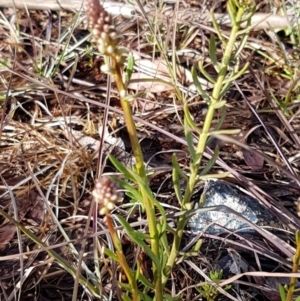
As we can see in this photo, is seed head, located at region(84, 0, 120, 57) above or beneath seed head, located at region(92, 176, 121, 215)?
above

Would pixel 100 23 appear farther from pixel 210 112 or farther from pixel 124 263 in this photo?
pixel 124 263

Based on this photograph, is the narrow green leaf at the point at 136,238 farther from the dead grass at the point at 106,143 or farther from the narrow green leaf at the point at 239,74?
the narrow green leaf at the point at 239,74

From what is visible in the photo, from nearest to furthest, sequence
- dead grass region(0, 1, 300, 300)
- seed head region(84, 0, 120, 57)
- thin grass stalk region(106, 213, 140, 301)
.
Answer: seed head region(84, 0, 120, 57) → thin grass stalk region(106, 213, 140, 301) → dead grass region(0, 1, 300, 300)

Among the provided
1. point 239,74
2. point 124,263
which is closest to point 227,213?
point 124,263

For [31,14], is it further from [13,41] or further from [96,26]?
[96,26]

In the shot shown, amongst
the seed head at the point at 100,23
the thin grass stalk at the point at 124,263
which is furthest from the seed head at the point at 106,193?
the seed head at the point at 100,23

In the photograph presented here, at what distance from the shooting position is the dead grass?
4.88 feet

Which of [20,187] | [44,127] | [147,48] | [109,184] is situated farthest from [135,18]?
[109,184]

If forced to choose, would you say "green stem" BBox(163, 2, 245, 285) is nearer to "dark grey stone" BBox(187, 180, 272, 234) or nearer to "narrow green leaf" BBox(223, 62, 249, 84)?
"narrow green leaf" BBox(223, 62, 249, 84)

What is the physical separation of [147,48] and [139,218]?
2.68 ft

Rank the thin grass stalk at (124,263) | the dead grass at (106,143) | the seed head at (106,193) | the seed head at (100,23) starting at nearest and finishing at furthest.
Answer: the seed head at (100,23) < the seed head at (106,193) < the thin grass stalk at (124,263) < the dead grass at (106,143)

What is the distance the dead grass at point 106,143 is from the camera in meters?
1.49

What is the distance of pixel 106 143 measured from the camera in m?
1.79

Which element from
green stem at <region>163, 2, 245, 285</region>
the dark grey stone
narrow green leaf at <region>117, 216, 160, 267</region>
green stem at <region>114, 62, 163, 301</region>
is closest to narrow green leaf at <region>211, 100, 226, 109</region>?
green stem at <region>163, 2, 245, 285</region>
